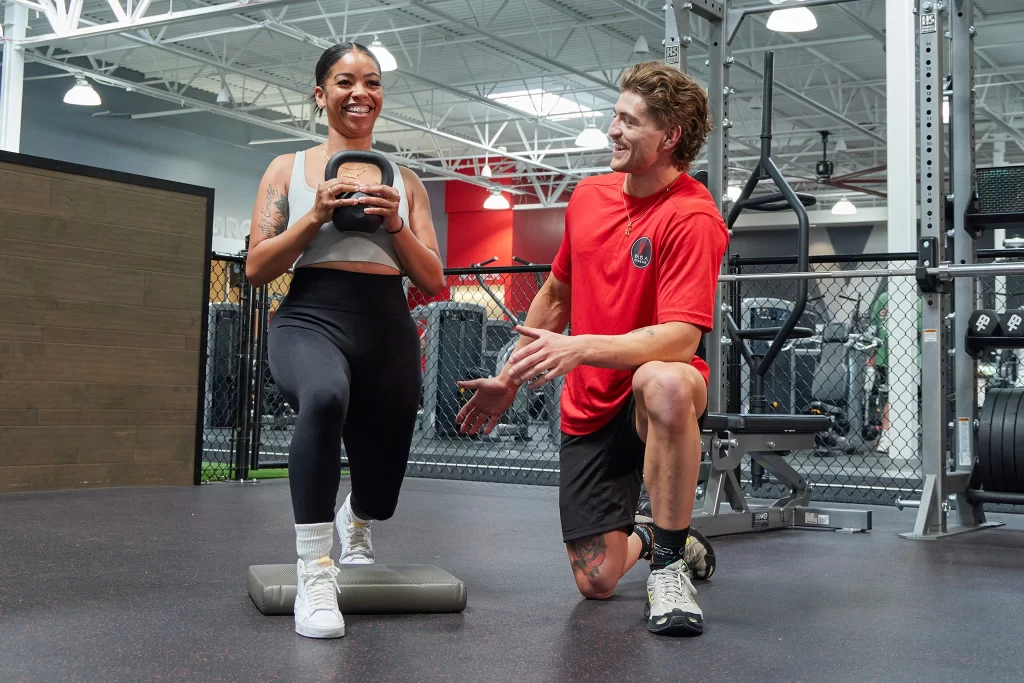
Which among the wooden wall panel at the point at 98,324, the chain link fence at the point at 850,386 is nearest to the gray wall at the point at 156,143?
the chain link fence at the point at 850,386

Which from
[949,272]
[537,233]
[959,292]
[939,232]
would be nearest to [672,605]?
[949,272]

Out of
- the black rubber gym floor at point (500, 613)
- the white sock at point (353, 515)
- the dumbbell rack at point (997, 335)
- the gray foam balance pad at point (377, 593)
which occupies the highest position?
Answer: the dumbbell rack at point (997, 335)

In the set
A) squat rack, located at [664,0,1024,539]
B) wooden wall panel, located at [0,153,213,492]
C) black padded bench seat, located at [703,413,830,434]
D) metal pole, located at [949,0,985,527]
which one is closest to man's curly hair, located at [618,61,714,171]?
black padded bench seat, located at [703,413,830,434]

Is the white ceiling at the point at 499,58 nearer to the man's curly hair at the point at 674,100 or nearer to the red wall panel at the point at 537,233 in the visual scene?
the red wall panel at the point at 537,233

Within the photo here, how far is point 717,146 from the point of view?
152 inches

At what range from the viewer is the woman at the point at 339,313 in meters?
2.01

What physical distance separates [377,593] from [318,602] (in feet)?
0.72

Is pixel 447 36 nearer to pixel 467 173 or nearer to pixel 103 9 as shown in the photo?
pixel 103 9

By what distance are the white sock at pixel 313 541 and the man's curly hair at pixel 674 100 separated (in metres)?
1.07

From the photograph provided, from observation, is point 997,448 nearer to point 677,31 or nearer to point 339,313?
point 677,31

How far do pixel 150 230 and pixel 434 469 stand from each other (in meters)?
2.16

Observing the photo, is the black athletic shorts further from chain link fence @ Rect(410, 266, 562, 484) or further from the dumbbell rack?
chain link fence @ Rect(410, 266, 562, 484)

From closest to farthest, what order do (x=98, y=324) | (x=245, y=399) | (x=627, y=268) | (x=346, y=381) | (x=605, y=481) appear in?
(x=346, y=381) → (x=627, y=268) → (x=605, y=481) → (x=98, y=324) → (x=245, y=399)

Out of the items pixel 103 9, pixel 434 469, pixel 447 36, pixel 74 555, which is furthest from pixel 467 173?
pixel 74 555
